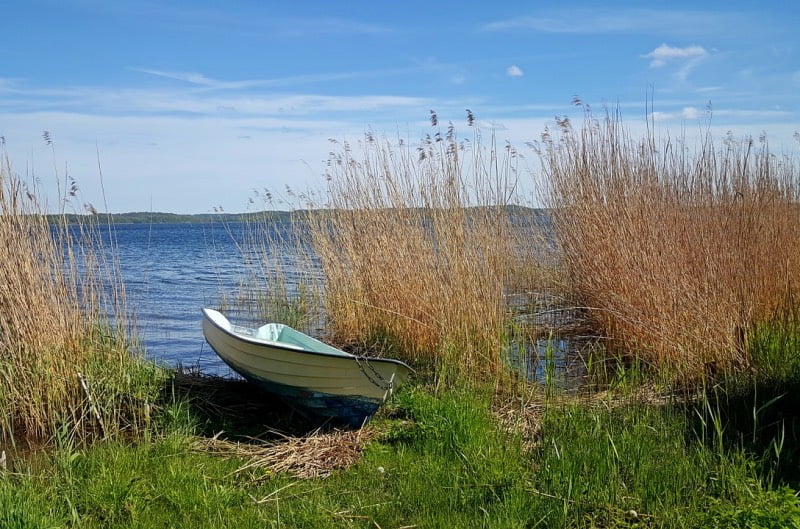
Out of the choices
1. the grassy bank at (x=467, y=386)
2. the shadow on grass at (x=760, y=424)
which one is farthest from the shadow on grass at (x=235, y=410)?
the shadow on grass at (x=760, y=424)

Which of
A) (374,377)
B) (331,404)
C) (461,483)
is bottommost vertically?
(461,483)

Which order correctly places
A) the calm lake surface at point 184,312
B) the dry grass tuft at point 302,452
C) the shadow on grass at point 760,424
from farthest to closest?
the calm lake surface at point 184,312, the dry grass tuft at point 302,452, the shadow on grass at point 760,424

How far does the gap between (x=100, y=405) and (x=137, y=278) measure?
12462mm

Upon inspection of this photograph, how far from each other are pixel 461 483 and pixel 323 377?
1194 mm

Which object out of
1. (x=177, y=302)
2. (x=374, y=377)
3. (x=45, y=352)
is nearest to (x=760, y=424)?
(x=374, y=377)

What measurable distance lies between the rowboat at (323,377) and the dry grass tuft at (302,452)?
17cm

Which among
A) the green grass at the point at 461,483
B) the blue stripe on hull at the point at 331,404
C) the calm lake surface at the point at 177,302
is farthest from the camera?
the calm lake surface at the point at 177,302

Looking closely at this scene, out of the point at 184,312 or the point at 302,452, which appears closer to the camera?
the point at 302,452

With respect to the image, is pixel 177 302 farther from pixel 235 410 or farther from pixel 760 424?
pixel 760 424

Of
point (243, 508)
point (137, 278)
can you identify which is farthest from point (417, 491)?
point (137, 278)

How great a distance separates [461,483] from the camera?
3586 millimetres

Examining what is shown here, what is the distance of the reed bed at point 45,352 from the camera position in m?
4.66

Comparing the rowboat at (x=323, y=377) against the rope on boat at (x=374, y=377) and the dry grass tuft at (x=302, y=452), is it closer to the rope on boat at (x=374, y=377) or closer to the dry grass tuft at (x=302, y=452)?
the rope on boat at (x=374, y=377)

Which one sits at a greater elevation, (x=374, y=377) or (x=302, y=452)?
(x=374, y=377)
